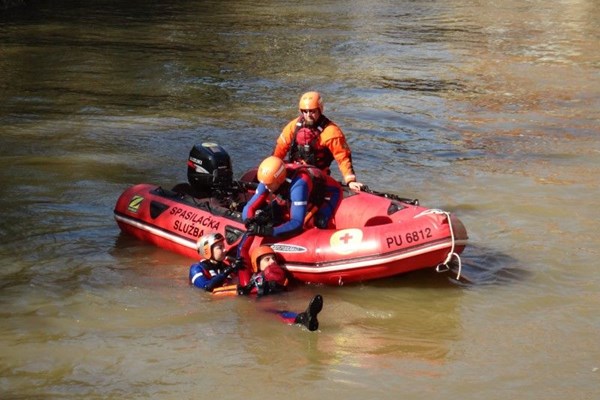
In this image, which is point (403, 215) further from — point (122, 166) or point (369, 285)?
point (122, 166)

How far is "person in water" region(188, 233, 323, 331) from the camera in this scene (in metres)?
7.86

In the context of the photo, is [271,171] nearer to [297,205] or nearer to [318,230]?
[297,205]

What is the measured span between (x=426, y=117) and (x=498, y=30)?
11311 millimetres

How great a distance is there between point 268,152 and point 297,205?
15.2ft

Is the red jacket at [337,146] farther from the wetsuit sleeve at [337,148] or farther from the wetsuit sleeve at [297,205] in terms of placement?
the wetsuit sleeve at [297,205]

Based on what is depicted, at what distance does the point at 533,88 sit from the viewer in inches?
692

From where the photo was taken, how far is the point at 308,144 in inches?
364

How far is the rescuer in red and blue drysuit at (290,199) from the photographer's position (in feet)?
26.7

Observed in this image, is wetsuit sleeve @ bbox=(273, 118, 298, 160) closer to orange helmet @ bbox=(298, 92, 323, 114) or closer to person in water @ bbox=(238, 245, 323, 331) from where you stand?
orange helmet @ bbox=(298, 92, 323, 114)

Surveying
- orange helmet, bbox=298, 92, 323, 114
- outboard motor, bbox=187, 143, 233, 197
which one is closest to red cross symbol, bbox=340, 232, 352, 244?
orange helmet, bbox=298, 92, 323, 114

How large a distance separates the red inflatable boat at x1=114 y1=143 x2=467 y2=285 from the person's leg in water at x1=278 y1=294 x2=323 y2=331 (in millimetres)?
762

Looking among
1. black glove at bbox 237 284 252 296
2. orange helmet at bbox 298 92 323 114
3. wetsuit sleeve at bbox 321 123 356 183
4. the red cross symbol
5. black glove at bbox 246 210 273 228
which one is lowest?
black glove at bbox 237 284 252 296

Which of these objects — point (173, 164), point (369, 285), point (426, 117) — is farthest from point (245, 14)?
point (369, 285)

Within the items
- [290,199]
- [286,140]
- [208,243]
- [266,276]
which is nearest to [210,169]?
[286,140]
